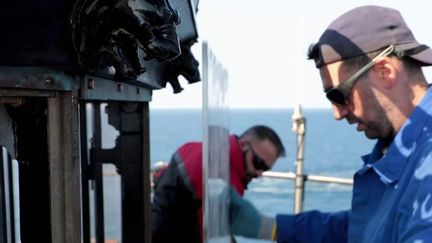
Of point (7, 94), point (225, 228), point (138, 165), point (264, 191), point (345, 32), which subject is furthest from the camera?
point (264, 191)

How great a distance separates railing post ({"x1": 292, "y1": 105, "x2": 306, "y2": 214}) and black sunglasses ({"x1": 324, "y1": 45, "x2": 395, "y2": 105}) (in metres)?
3.83

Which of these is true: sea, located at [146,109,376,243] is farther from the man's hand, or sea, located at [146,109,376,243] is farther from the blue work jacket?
the blue work jacket

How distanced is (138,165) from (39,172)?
845mm

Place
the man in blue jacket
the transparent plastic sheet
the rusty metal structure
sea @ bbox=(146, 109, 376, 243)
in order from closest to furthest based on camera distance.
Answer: the rusty metal structure → the man in blue jacket → the transparent plastic sheet → sea @ bbox=(146, 109, 376, 243)

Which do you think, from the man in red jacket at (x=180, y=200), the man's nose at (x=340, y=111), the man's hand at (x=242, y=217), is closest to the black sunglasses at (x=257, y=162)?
the man's hand at (x=242, y=217)

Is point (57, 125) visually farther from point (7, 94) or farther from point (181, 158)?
point (181, 158)

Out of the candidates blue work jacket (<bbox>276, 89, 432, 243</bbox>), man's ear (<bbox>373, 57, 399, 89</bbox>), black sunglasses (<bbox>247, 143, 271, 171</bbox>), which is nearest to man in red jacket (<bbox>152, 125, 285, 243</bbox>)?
black sunglasses (<bbox>247, 143, 271, 171</bbox>)

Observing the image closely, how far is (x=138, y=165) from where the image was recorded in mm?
2311

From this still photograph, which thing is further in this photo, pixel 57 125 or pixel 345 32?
pixel 345 32

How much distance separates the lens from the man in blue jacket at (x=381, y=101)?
1.76 meters

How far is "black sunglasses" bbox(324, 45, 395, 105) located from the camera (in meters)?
1.96

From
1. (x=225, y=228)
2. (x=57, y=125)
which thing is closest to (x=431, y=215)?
(x=57, y=125)

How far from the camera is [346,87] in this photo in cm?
205

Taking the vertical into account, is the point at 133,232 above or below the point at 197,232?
above
